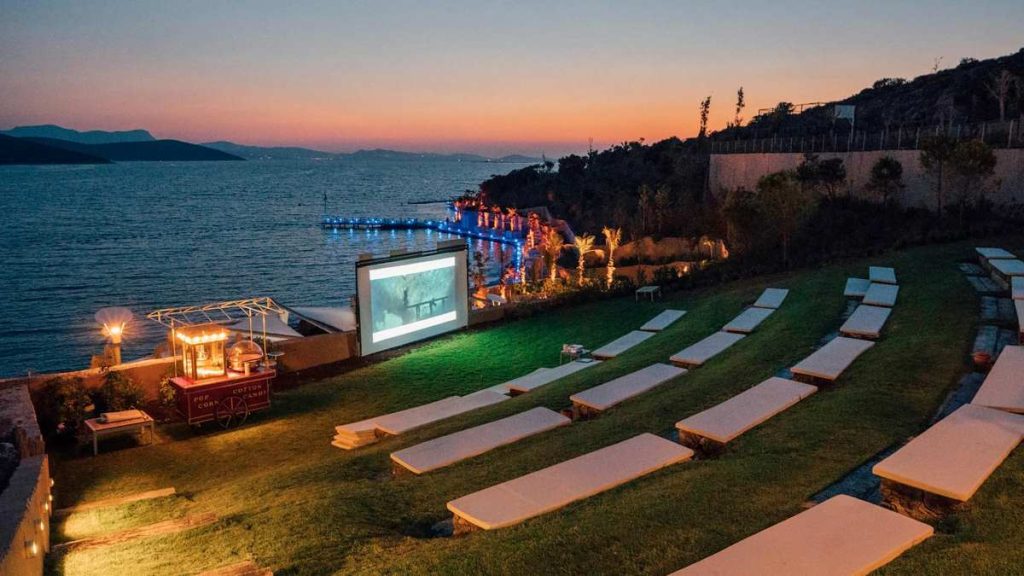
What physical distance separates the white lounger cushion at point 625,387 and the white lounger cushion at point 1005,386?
4.21 m

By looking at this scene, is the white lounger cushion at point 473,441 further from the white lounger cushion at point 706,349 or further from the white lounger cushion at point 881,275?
the white lounger cushion at point 881,275

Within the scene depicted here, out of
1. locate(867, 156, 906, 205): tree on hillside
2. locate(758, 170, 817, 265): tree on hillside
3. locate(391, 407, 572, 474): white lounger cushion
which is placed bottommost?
locate(391, 407, 572, 474): white lounger cushion

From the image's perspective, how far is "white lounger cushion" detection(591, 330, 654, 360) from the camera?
554 inches

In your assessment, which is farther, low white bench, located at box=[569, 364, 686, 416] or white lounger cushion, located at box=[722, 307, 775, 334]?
white lounger cushion, located at box=[722, 307, 775, 334]

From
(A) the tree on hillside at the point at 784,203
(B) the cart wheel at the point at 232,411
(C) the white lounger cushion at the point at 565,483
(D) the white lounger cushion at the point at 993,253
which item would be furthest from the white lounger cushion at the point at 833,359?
(A) the tree on hillside at the point at 784,203

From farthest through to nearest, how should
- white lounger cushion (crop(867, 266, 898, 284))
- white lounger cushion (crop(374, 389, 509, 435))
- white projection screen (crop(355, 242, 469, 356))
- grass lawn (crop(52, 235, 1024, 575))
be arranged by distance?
white projection screen (crop(355, 242, 469, 356)), white lounger cushion (crop(867, 266, 898, 284)), white lounger cushion (crop(374, 389, 509, 435)), grass lawn (crop(52, 235, 1024, 575))

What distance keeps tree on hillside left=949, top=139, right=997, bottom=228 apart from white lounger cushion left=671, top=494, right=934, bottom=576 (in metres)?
19.1

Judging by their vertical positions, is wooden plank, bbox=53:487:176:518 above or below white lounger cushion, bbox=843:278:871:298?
below

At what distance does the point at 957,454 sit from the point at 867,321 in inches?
261

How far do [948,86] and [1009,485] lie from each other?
228ft

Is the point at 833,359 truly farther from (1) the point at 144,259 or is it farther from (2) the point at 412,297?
(1) the point at 144,259

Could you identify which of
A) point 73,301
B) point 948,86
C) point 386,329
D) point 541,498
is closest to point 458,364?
point 386,329

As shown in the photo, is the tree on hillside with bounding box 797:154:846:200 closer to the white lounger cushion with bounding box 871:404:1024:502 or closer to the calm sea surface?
the white lounger cushion with bounding box 871:404:1024:502

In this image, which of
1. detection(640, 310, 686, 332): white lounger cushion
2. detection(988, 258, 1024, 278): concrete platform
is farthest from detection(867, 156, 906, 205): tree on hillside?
detection(640, 310, 686, 332): white lounger cushion
